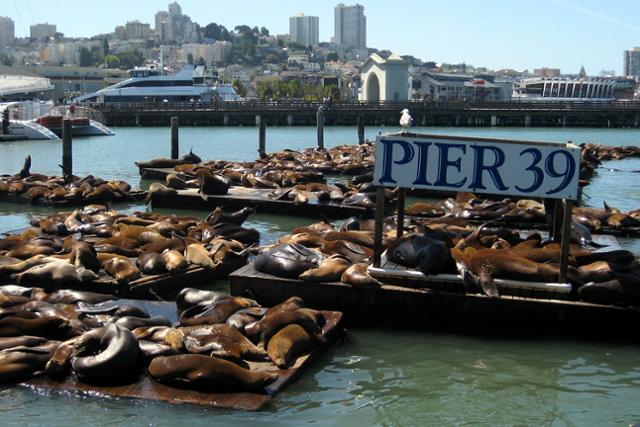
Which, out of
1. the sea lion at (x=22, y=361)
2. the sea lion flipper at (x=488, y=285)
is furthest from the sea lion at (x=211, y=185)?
the sea lion at (x=22, y=361)

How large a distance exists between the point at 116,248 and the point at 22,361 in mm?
3752

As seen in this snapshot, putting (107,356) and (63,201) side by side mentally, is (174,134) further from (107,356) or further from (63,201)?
(107,356)

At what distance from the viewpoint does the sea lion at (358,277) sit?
8.53m

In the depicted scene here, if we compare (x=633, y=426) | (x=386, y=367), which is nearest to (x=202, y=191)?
(x=386, y=367)

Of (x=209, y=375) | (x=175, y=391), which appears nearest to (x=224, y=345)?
(x=209, y=375)

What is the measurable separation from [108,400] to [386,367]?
249 cm

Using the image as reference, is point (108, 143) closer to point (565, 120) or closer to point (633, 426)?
point (565, 120)

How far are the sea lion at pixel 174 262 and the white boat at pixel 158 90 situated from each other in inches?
2716

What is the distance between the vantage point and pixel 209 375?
6254mm

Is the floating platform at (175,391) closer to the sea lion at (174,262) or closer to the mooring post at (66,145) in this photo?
the sea lion at (174,262)

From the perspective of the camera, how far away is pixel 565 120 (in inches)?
2438

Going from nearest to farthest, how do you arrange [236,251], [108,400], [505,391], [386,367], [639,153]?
[108,400], [505,391], [386,367], [236,251], [639,153]

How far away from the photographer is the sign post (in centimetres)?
812

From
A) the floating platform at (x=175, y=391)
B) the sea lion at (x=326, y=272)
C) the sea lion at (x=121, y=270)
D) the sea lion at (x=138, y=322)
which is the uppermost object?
the sea lion at (x=326, y=272)
